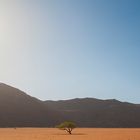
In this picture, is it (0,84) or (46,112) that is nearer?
(46,112)

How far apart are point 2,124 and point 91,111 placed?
73.2 m

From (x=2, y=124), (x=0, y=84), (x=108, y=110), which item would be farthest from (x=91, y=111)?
(x=2, y=124)

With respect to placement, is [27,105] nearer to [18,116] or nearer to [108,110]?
[18,116]

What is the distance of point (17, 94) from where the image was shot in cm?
16800
